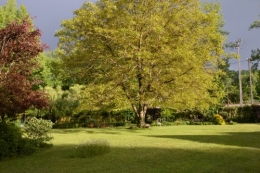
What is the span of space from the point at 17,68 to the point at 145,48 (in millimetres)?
10944

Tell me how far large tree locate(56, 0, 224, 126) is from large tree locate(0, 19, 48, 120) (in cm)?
830

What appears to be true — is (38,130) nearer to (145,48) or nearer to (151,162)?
(151,162)

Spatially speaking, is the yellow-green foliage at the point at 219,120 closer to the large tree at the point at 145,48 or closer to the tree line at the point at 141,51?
the tree line at the point at 141,51

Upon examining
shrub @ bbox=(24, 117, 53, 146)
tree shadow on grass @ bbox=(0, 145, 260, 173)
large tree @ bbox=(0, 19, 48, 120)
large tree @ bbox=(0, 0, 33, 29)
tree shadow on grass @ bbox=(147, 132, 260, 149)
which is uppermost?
large tree @ bbox=(0, 0, 33, 29)

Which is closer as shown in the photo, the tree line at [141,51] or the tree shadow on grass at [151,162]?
the tree shadow on grass at [151,162]

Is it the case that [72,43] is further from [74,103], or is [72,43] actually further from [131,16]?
[74,103]

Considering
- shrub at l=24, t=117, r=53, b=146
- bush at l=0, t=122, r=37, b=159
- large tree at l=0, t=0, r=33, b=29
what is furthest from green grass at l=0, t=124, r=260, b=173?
large tree at l=0, t=0, r=33, b=29

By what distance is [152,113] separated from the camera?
3094cm

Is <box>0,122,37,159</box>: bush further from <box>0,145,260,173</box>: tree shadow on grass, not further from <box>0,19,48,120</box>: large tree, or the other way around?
<box>0,145,260,173</box>: tree shadow on grass

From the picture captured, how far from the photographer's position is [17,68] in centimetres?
1036

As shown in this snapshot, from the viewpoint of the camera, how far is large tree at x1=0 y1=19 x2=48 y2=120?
982 centimetres

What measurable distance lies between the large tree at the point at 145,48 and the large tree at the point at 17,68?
8295 millimetres

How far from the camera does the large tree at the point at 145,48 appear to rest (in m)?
19.5

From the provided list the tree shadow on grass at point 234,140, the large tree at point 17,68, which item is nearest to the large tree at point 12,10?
the large tree at point 17,68
